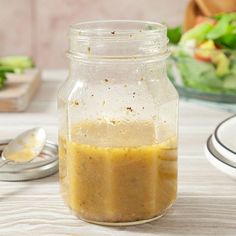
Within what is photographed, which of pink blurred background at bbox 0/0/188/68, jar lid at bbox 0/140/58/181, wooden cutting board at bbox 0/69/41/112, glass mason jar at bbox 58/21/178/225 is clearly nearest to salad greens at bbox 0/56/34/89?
wooden cutting board at bbox 0/69/41/112

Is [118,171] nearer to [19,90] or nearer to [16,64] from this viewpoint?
[19,90]

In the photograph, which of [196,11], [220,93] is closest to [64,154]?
[220,93]

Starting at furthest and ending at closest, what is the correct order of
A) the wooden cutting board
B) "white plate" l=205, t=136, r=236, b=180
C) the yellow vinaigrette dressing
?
1. the wooden cutting board
2. "white plate" l=205, t=136, r=236, b=180
3. the yellow vinaigrette dressing

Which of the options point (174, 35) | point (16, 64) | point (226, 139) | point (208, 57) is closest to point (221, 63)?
point (208, 57)

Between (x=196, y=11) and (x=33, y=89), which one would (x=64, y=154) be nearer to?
(x=33, y=89)

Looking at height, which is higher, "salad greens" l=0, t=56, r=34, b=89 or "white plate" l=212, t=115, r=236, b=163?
"white plate" l=212, t=115, r=236, b=163

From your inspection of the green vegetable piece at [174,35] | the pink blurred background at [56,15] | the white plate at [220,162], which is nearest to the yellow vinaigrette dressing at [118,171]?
the white plate at [220,162]

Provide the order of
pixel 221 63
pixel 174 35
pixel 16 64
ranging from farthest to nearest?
pixel 16 64 → pixel 174 35 → pixel 221 63

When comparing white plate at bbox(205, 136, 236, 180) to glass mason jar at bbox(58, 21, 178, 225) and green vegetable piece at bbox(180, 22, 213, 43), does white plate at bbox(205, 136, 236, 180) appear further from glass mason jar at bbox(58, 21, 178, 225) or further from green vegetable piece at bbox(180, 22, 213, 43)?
green vegetable piece at bbox(180, 22, 213, 43)
